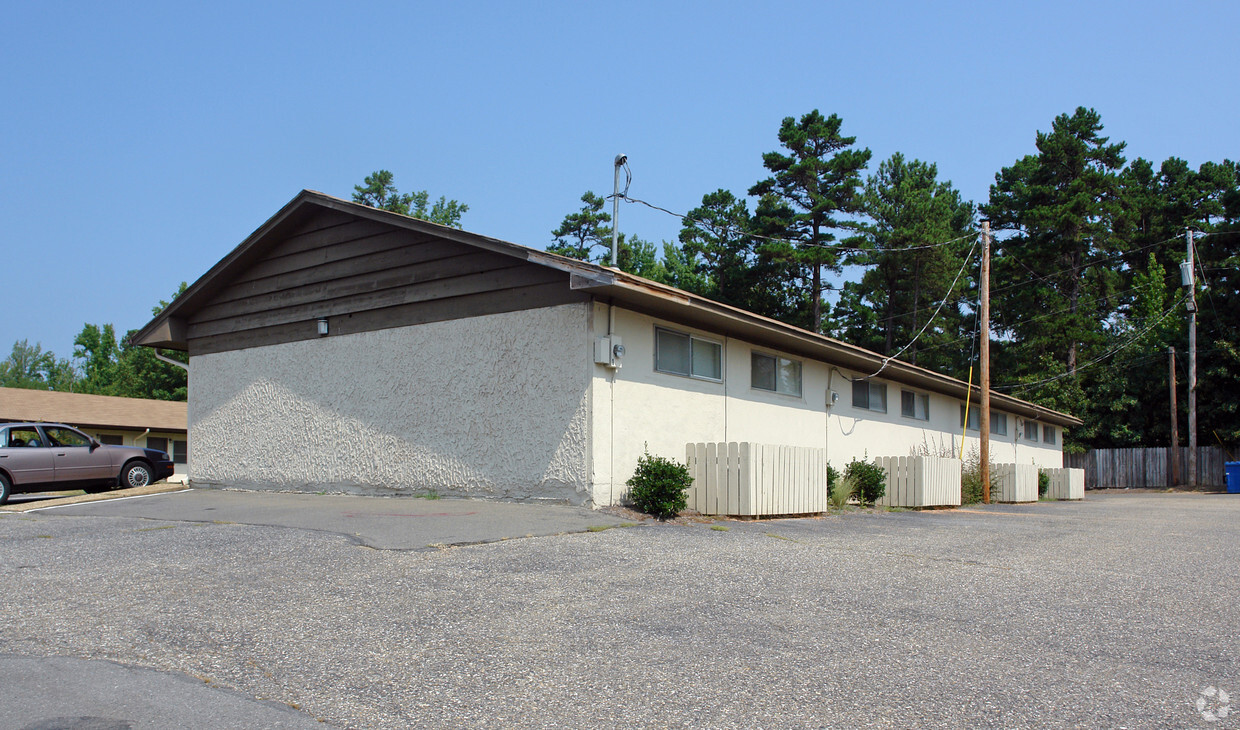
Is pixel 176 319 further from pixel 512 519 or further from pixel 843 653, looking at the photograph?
pixel 843 653

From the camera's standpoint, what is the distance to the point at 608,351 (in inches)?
468

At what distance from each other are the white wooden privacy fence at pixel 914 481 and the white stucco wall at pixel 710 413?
102 centimetres

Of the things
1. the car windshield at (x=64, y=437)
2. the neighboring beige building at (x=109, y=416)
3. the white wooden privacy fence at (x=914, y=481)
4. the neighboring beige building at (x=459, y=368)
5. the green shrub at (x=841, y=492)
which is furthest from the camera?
the neighboring beige building at (x=109, y=416)

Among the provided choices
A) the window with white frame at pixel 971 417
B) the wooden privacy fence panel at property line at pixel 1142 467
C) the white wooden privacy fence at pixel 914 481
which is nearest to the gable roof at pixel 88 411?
the white wooden privacy fence at pixel 914 481

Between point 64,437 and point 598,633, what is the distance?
1637 centimetres

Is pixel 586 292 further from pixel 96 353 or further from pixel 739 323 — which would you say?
pixel 96 353

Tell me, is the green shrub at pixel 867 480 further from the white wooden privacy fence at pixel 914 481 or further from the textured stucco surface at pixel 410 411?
the textured stucco surface at pixel 410 411

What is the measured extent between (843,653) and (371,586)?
3436 mm

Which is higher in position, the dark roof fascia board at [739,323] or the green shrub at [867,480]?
the dark roof fascia board at [739,323]

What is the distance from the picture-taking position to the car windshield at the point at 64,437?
16766 mm

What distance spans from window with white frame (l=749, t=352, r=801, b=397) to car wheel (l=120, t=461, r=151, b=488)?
12516 millimetres

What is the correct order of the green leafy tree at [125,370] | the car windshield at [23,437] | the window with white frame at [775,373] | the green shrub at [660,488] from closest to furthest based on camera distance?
the green shrub at [660,488] < the window with white frame at [775,373] < the car windshield at [23,437] < the green leafy tree at [125,370]

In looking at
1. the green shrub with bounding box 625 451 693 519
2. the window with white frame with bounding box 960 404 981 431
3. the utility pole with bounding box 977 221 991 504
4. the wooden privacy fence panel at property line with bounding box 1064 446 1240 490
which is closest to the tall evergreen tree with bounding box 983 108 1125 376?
the wooden privacy fence panel at property line with bounding box 1064 446 1240 490

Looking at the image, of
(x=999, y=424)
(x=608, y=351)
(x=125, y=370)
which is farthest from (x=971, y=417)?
(x=125, y=370)
